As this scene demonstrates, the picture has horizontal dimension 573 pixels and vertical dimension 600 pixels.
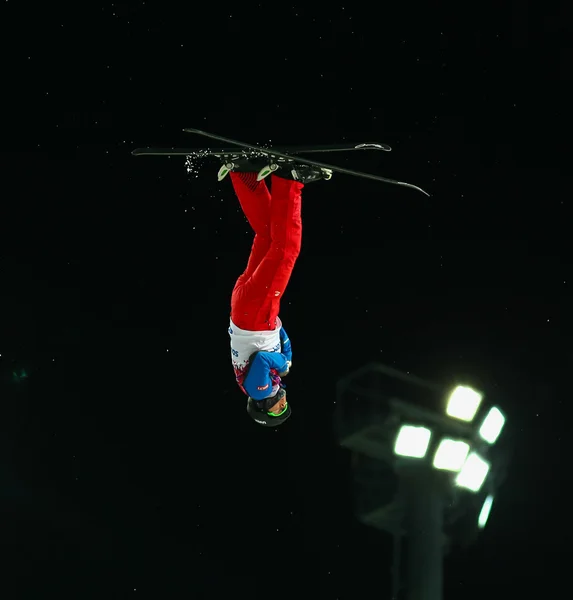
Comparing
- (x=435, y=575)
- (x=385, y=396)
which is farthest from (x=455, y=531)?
(x=385, y=396)

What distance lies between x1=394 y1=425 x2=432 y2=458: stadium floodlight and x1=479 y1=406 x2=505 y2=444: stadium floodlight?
0.32m

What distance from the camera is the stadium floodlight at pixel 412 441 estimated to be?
4.83 metres

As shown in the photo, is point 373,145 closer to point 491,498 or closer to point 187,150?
point 187,150

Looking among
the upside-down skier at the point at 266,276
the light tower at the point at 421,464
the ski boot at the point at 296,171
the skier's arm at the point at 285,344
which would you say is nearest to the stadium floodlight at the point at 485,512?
the light tower at the point at 421,464

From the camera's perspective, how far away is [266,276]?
129 inches

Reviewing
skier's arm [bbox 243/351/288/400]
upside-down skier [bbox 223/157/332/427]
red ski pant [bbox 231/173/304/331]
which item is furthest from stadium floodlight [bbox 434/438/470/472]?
red ski pant [bbox 231/173/304/331]

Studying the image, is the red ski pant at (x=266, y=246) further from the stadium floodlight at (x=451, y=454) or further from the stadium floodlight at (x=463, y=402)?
the stadium floodlight at (x=451, y=454)

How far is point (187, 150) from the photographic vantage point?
314 centimetres

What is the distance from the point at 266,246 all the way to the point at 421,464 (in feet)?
6.90

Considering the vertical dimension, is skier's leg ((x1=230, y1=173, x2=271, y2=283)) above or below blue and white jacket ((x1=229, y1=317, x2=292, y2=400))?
above

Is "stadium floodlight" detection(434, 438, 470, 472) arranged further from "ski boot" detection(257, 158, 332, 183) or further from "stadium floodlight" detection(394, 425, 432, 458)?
"ski boot" detection(257, 158, 332, 183)

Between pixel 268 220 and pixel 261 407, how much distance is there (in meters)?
0.82

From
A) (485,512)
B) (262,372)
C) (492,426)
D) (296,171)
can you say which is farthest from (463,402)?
(296,171)

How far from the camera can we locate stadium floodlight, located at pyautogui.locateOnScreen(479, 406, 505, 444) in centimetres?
483
